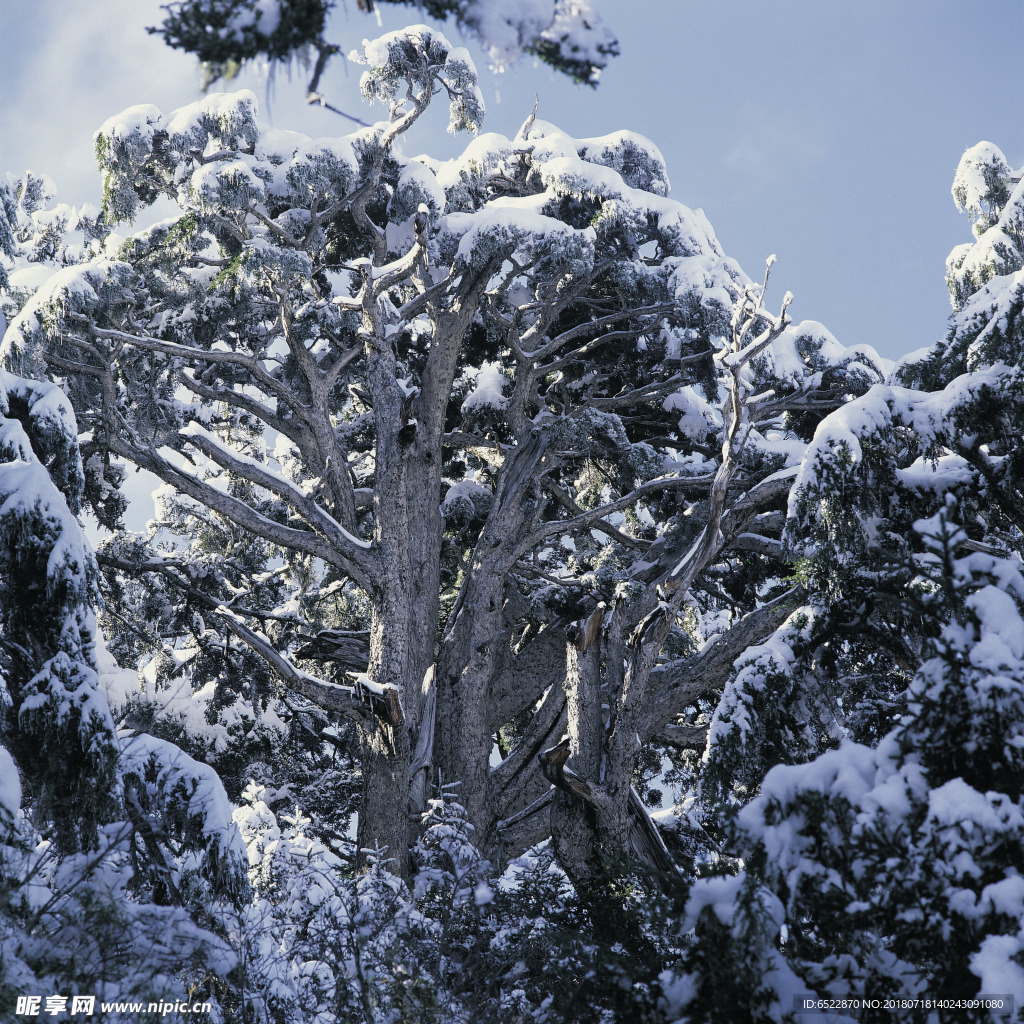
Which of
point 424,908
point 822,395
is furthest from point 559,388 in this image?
point 424,908

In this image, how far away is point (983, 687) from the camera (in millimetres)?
3061

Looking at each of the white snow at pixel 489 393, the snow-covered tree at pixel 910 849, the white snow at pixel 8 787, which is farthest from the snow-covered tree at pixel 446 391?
the white snow at pixel 8 787

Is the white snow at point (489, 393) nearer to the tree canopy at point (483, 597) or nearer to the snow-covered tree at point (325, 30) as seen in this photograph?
the tree canopy at point (483, 597)

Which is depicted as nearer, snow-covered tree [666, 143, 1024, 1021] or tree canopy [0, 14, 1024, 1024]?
snow-covered tree [666, 143, 1024, 1021]

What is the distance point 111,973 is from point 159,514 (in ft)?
38.3

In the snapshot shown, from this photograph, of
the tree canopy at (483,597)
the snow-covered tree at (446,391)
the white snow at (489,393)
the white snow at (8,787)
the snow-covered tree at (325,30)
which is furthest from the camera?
the white snow at (489,393)

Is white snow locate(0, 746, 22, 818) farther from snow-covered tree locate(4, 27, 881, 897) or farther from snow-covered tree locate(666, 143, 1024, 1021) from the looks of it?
snow-covered tree locate(4, 27, 881, 897)

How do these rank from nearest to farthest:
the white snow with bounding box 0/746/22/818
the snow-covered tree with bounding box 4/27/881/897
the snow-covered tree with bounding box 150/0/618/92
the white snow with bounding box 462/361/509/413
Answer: the snow-covered tree with bounding box 150/0/618/92, the white snow with bounding box 0/746/22/818, the snow-covered tree with bounding box 4/27/881/897, the white snow with bounding box 462/361/509/413

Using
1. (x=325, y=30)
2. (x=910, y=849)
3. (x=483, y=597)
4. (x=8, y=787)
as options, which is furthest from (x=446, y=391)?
(x=910, y=849)

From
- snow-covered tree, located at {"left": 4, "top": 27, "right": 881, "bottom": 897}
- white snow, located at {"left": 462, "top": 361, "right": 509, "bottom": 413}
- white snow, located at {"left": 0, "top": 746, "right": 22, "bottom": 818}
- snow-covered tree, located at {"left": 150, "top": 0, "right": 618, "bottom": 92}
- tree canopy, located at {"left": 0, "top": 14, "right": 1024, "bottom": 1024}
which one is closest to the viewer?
snow-covered tree, located at {"left": 150, "top": 0, "right": 618, "bottom": 92}

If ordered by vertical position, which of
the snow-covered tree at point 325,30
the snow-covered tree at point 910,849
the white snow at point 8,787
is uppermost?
the snow-covered tree at point 325,30

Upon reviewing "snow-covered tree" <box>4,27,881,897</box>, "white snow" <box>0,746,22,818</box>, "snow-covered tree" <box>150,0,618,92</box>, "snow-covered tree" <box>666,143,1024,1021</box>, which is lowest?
"snow-covered tree" <box>666,143,1024,1021</box>

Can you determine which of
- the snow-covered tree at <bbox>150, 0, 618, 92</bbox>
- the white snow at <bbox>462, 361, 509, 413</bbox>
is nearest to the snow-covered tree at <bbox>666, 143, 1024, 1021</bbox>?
the snow-covered tree at <bbox>150, 0, 618, 92</bbox>

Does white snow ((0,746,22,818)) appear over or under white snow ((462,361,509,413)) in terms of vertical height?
under
